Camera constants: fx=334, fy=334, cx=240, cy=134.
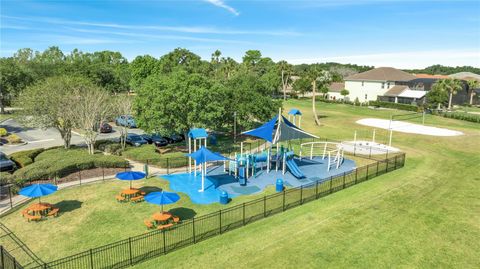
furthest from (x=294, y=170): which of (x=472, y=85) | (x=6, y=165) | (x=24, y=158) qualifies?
(x=472, y=85)

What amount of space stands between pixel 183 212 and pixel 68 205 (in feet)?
24.8

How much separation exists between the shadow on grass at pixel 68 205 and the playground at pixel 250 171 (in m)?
6.53

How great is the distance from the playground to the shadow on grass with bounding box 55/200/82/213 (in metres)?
6.53

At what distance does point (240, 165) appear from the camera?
29047 millimetres

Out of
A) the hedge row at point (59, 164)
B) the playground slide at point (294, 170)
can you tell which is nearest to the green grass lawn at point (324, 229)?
the hedge row at point (59, 164)

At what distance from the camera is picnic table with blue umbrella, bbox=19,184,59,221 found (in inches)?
752

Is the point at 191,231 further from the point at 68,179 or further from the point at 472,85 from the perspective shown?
the point at 472,85

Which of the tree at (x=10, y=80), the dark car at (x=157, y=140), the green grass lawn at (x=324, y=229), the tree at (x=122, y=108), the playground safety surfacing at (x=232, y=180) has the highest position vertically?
the tree at (x=10, y=80)

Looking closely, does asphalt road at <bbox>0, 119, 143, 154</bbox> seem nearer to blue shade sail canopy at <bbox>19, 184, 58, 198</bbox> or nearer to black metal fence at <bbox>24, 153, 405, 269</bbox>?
blue shade sail canopy at <bbox>19, 184, 58, 198</bbox>

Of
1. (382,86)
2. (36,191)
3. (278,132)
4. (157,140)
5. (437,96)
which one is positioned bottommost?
(157,140)

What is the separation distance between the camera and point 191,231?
59.6ft

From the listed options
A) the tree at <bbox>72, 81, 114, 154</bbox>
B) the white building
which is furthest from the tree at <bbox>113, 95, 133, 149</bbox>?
the white building

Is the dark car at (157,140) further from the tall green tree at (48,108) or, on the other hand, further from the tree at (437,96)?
the tree at (437,96)

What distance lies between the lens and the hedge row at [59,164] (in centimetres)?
2484
